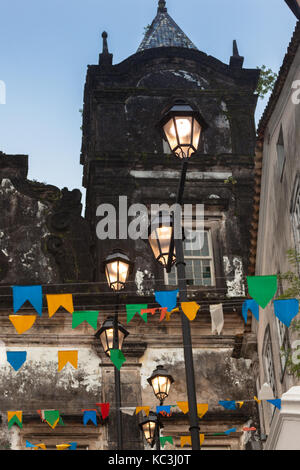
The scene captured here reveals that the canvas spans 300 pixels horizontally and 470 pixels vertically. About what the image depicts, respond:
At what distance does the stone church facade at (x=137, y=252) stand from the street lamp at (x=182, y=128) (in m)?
7.47

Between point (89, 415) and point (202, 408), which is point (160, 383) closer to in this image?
point (202, 408)

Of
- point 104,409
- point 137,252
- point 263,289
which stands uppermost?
point 137,252

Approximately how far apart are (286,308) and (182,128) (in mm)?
3129

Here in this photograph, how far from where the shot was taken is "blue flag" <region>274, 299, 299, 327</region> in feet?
37.3

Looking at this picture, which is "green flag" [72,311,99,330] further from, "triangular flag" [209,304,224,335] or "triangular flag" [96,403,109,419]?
"triangular flag" [96,403,109,419]

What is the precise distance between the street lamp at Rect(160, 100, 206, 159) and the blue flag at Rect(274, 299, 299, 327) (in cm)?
275

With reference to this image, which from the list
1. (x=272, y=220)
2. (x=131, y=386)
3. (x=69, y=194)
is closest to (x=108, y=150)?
(x=69, y=194)

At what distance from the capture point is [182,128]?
975cm

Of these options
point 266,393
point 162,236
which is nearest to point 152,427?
point 266,393

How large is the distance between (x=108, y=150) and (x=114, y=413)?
6.96 metres

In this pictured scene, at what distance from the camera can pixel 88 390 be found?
1856 centimetres

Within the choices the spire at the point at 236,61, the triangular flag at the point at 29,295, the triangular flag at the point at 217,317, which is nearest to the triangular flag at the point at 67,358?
the triangular flag at the point at 217,317

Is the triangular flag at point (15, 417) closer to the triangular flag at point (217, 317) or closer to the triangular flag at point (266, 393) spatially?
the triangular flag at point (217, 317)

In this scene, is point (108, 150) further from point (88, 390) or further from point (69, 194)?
point (88, 390)
